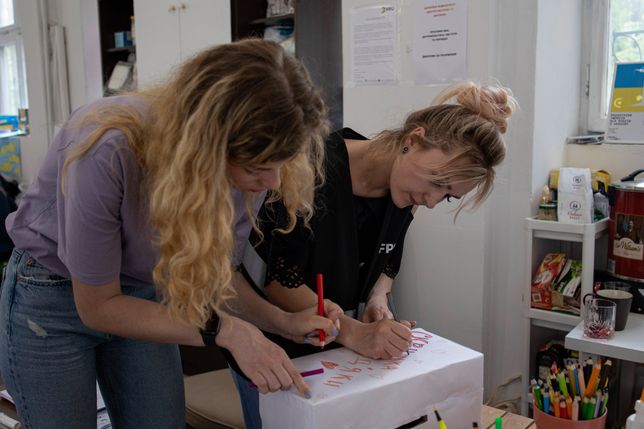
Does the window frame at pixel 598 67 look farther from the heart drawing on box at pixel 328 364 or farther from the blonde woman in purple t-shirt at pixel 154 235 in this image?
the heart drawing on box at pixel 328 364

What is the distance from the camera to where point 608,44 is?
7.54 ft

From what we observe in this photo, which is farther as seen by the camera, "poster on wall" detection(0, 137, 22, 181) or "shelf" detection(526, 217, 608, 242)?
"poster on wall" detection(0, 137, 22, 181)

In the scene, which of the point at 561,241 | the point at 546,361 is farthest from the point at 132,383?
the point at 561,241

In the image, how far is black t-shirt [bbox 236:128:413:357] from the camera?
3.96ft

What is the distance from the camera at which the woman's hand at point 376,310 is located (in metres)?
1.31

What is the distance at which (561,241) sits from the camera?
2.22m

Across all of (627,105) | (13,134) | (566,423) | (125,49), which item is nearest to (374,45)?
(627,105)

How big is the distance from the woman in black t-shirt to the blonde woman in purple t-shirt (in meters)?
0.06

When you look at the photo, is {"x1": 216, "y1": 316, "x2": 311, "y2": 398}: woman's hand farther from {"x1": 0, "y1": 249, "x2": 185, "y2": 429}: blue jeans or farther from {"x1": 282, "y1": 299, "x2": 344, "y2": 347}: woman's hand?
{"x1": 0, "y1": 249, "x2": 185, "y2": 429}: blue jeans

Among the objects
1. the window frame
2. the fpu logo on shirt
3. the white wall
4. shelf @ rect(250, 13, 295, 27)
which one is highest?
shelf @ rect(250, 13, 295, 27)

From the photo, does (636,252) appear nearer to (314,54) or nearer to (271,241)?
(271,241)

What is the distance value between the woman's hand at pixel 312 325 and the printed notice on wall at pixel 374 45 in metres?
1.34

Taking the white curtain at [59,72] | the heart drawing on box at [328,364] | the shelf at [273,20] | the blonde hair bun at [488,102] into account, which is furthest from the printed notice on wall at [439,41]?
Answer: the white curtain at [59,72]

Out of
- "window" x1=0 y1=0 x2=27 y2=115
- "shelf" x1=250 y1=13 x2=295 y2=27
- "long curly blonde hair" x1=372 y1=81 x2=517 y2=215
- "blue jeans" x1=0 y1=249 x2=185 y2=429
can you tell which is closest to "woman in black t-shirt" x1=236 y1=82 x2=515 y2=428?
"long curly blonde hair" x1=372 y1=81 x2=517 y2=215
